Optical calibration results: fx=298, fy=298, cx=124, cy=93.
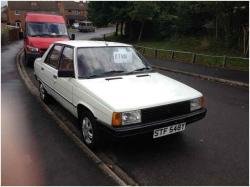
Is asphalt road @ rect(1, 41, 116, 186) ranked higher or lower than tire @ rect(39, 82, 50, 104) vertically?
lower

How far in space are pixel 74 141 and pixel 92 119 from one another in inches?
34.0

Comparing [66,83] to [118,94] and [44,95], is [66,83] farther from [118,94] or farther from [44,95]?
[44,95]

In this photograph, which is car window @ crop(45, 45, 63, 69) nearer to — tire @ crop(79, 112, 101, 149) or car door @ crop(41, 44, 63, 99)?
car door @ crop(41, 44, 63, 99)

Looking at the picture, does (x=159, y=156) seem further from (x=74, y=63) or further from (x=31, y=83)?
(x=31, y=83)

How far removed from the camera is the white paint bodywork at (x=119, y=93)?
420 cm

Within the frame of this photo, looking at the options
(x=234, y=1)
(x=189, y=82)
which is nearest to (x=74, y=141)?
(x=189, y=82)

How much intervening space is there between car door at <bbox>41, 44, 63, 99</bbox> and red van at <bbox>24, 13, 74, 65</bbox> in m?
6.47

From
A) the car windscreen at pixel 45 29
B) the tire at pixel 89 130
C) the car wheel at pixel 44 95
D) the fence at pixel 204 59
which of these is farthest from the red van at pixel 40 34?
the tire at pixel 89 130

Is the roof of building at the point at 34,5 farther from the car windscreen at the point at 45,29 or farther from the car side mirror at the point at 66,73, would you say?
the car side mirror at the point at 66,73

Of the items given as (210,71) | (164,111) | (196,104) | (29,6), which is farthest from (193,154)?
(29,6)

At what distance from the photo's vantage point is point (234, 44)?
19203 mm

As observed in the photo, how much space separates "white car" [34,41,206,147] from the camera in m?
4.18

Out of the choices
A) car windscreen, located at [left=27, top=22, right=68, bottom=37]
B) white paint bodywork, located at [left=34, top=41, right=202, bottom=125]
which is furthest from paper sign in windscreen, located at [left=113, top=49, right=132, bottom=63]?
car windscreen, located at [left=27, top=22, right=68, bottom=37]

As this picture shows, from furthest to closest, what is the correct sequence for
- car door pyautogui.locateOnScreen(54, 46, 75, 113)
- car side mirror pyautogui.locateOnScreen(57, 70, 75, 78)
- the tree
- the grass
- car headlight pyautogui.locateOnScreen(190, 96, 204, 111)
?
the tree
the grass
car door pyautogui.locateOnScreen(54, 46, 75, 113)
car side mirror pyautogui.locateOnScreen(57, 70, 75, 78)
car headlight pyautogui.locateOnScreen(190, 96, 204, 111)
